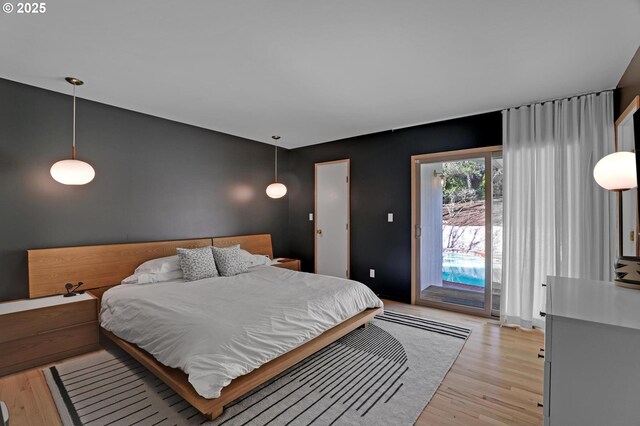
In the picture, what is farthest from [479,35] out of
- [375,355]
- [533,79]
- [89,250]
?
[89,250]

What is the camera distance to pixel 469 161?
158 inches

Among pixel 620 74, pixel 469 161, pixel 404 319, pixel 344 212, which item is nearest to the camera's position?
pixel 620 74

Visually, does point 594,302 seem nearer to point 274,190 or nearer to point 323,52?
point 323,52

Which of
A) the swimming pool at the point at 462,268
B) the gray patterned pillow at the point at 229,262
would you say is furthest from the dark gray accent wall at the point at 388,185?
the gray patterned pillow at the point at 229,262

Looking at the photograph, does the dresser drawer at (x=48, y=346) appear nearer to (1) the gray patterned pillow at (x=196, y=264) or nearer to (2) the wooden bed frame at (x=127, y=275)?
(2) the wooden bed frame at (x=127, y=275)

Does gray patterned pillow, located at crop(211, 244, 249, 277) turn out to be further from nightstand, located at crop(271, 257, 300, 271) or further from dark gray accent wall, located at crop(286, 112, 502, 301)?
dark gray accent wall, located at crop(286, 112, 502, 301)

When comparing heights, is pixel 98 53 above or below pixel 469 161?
above

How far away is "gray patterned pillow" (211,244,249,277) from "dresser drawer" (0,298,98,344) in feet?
4.21

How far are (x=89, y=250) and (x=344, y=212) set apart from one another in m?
3.47

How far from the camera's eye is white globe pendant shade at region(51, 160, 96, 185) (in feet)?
9.17

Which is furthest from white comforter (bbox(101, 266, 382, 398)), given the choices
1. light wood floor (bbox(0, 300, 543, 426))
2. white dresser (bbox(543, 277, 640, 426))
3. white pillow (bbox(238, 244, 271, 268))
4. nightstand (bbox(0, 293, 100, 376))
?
white dresser (bbox(543, 277, 640, 426))

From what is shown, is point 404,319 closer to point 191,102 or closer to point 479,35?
point 479,35

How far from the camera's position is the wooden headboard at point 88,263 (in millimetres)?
2822

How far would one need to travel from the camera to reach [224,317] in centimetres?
222
